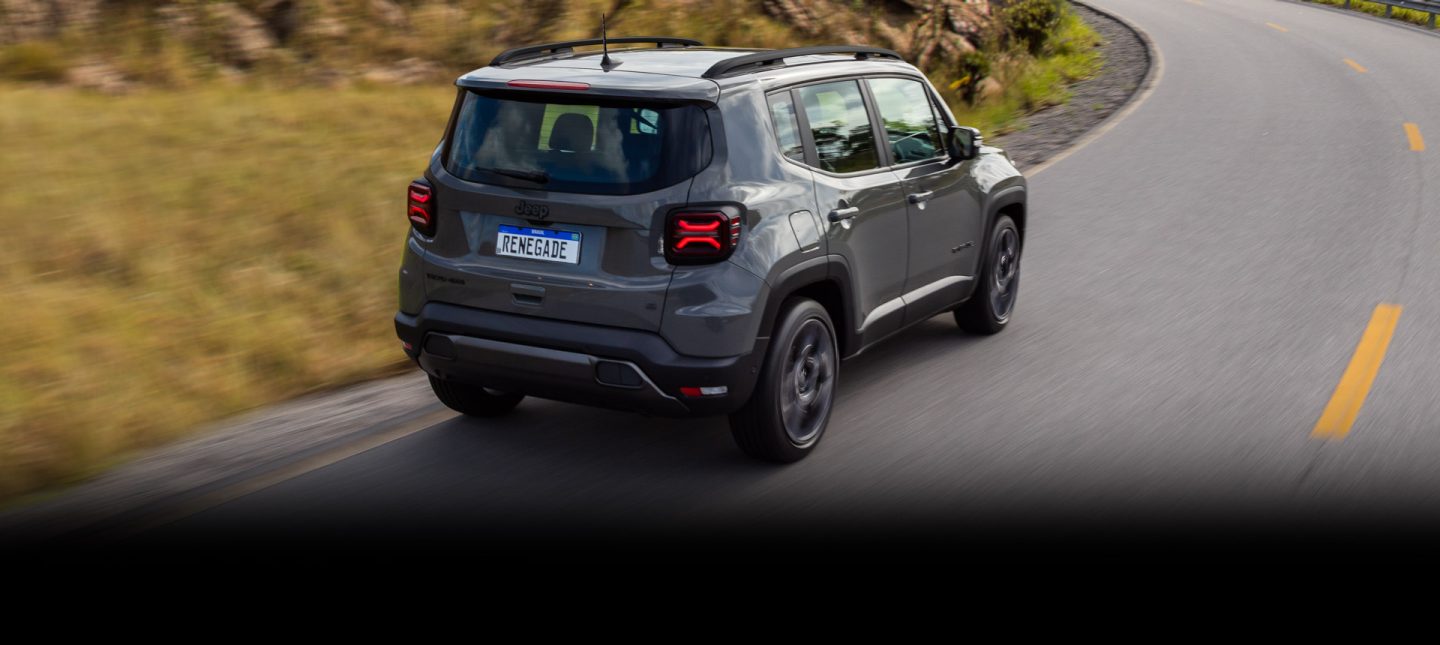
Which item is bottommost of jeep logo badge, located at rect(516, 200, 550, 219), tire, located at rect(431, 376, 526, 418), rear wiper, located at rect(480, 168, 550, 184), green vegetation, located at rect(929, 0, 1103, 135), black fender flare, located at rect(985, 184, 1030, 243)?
green vegetation, located at rect(929, 0, 1103, 135)

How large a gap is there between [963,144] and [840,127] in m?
1.13

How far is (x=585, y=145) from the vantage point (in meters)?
5.05

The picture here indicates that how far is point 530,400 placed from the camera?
6352 millimetres

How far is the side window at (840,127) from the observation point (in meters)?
5.62

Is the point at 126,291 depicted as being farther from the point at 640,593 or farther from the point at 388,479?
the point at 640,593

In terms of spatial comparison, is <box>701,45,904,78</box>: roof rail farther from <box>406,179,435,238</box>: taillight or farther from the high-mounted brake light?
<box>406,179,435,238</box>: taillight

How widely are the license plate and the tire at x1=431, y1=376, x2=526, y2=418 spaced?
908mm

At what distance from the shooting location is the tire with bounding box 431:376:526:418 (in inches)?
232

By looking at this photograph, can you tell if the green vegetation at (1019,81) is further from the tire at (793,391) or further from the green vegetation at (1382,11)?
the green vegetation at (1382,11)

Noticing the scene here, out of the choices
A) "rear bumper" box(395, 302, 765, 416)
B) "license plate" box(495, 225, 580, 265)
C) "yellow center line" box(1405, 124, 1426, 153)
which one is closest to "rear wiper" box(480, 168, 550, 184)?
"license plate" box(495, 225, 580, 265)

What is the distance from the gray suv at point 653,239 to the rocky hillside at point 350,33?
8.55 meters

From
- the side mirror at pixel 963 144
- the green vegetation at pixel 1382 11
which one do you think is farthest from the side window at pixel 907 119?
the green vegetation at pixel 1382 11

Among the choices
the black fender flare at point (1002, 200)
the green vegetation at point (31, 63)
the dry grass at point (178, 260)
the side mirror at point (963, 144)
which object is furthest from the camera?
the green vegetation at point (31, 63)

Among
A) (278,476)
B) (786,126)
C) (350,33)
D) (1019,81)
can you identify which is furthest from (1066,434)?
(1019,81)
